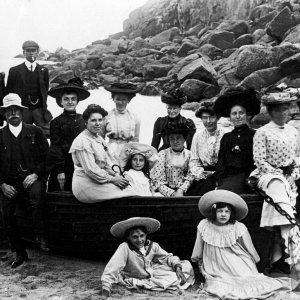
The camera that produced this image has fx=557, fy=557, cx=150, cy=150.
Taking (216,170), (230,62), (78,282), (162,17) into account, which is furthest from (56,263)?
(162,17)

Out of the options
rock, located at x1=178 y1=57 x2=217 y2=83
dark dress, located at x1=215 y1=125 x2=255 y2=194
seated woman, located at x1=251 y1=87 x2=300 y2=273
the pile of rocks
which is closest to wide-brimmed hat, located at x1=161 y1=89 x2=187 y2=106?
dark dress, located at x1=215 y1=125 x2=255 y2=194

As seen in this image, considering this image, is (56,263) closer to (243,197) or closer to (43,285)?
(43,285)

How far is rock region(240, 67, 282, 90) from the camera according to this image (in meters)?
17.2

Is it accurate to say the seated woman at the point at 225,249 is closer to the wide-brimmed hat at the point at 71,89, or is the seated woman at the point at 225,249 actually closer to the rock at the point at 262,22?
the wide-brimmed hat at the point at 71,89

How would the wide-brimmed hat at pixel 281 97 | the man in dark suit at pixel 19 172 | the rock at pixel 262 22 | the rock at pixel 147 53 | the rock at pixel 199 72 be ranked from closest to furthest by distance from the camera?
1. the wide-brimmed hat at pixel 281 97
2. the man in dark suit at pixel 19 172
3. the rock at pixel 199 72
4. the rock at pixel 262 22
5. the rock at pixel 147 53

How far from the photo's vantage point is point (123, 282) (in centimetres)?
417

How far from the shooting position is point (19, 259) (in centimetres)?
486

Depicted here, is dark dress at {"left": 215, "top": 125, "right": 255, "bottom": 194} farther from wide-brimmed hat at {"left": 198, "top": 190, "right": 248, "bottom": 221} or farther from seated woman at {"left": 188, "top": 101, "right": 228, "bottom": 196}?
wide-brimmed hat at {"left": 198, "top": 190, "right": 248, "bottom": 221}

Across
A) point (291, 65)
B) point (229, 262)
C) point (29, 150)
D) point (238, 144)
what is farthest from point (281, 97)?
point (291, 65)

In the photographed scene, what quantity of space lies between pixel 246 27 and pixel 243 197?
1170 inches

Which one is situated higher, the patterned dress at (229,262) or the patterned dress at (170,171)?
the patterned dress at (170,171)

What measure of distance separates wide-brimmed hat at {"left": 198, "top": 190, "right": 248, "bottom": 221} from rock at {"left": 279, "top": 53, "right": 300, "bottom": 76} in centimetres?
1396

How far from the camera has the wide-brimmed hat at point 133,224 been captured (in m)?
4.19

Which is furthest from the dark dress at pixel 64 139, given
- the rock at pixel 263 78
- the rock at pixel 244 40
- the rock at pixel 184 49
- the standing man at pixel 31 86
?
the rock at pixel 184 49
